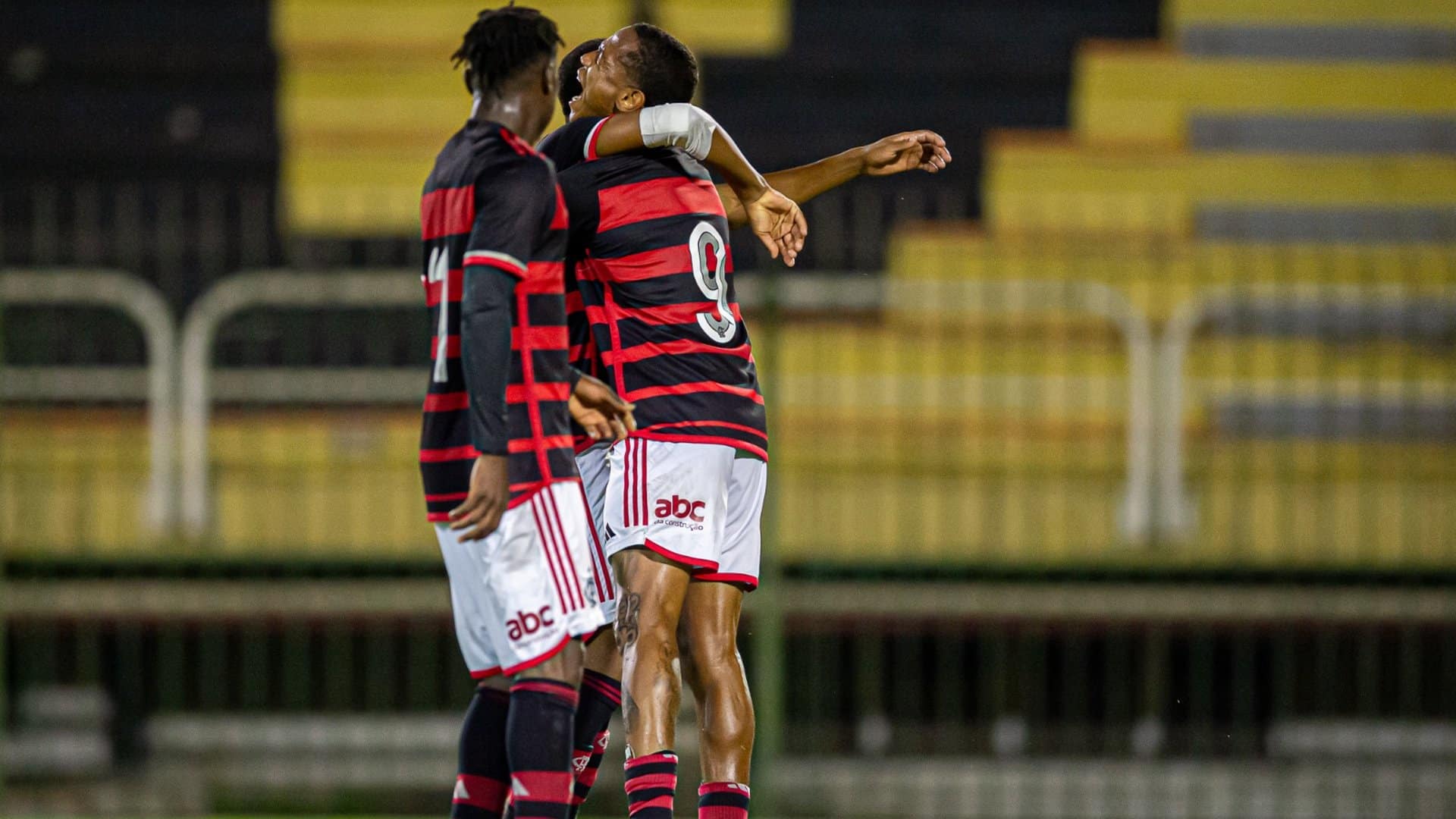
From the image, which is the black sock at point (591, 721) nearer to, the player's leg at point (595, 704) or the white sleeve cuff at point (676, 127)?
the player's leg at point (595, 704)

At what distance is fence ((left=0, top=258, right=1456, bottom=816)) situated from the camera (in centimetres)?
700

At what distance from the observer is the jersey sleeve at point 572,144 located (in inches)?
149

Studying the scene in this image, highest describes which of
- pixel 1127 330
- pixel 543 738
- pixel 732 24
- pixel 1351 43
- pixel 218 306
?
pixel 732 24

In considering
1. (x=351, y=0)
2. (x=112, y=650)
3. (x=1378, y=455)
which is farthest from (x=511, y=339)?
(x=351, y=0)

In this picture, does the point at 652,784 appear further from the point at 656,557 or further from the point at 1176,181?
the point at 1176,181

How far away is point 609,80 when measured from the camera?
3.84 meters

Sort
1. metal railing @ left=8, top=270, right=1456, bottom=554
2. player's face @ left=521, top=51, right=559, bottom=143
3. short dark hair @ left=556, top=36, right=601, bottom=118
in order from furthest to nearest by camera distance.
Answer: metal railing @ left=8, top=270, right=1456, bottom=554, short dark hair @ left=556, top=36, right=601, bottom=118, player's face @ left=521, top=51, right=559, bottom=143

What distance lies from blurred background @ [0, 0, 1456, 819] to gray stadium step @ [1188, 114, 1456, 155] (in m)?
0.03

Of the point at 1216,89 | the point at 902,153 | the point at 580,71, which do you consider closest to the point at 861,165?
the point at 902,153

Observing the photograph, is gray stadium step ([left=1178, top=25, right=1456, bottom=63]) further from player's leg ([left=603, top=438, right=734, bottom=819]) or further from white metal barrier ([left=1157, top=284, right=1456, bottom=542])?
player's leg ([left=603, top=438, right=734, bottom=819])

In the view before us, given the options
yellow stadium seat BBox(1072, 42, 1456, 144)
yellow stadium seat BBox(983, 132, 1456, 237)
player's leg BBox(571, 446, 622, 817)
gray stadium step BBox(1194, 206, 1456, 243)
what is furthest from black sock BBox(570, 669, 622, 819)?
yellow stadium seat BBox(1072, 42, 1456, 144)

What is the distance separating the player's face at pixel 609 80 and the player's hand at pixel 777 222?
0.39 m

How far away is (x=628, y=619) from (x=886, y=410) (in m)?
4.81

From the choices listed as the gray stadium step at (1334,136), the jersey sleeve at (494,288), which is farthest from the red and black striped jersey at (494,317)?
the gray stadium step at (1334,136)
